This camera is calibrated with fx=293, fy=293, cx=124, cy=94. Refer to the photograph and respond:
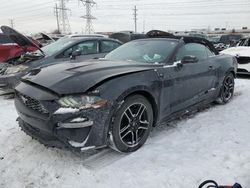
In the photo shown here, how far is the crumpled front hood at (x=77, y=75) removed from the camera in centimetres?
334

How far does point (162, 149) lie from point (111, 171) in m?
0.87

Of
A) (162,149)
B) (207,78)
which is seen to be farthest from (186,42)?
(162,149)

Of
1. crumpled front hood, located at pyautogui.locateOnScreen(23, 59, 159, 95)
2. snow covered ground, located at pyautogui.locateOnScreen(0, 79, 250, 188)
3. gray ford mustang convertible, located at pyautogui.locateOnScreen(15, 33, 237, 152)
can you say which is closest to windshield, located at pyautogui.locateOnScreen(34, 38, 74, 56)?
gray ford mustang convertible, located at pyautogui.locateOnScreen(15, 33, 237, 152)

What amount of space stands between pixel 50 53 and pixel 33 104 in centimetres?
418

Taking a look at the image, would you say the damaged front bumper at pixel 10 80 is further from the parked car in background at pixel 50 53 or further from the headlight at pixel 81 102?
the headlight at pixel 81 102

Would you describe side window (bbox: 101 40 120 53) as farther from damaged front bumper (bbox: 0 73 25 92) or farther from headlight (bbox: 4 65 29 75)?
damaged front bumper (bbox: 0 73 25 92)

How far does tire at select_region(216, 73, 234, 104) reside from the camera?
5977 mm

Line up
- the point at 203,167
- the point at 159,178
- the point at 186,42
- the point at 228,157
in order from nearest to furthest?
the point at 159,178
the point at 203,167
the point at 228,157
the point at 186,42

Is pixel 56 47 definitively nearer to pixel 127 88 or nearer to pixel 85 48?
pixel 85 48

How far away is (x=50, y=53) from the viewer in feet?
24.2

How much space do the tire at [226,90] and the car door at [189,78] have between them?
658 mm

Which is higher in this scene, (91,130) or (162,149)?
(91,130)

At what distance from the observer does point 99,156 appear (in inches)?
144

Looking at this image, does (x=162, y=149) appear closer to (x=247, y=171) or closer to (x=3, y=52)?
(x=247, y=171)
